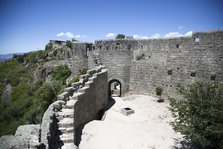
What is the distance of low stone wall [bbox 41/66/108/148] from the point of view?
5.98 metres

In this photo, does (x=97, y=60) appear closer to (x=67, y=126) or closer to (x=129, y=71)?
A: (x=129, y=71)

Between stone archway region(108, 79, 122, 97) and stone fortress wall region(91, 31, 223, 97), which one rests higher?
stone fortress wall region(91, 31, 223, 97)

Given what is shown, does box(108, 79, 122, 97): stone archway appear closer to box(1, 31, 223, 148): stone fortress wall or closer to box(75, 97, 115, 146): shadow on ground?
box(1, 31, 223, 148): stone fortress wall

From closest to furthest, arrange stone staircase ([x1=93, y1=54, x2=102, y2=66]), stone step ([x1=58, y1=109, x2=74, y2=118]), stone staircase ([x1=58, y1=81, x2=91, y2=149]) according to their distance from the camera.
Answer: stone staircase ([x1=58, y1=81, x2=91, y2=149]), stone step ([x1=58, y1=109, x2=74, y2=118]), stone staircase ([x1=93, y1=54, x2=102, y2=66])

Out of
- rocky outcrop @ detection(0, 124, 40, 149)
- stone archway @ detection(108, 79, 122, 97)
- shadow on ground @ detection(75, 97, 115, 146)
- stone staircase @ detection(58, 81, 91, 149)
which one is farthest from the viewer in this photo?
stone archway @ detection(108, 79, 122, 97)

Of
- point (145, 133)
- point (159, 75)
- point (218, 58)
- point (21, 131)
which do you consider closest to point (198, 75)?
point (218, 58)

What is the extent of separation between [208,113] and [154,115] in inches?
206

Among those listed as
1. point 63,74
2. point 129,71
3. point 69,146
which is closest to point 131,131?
point 69,146

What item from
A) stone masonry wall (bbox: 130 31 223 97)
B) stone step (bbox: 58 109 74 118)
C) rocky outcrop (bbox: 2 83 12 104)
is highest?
stone masonry wall (bbox: 130 31 223 97)

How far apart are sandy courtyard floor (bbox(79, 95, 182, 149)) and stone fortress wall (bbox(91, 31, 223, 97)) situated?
10.6ft

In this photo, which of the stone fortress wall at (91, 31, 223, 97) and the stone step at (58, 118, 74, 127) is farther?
the stone fortress wall at (91, 31, 223, 97)

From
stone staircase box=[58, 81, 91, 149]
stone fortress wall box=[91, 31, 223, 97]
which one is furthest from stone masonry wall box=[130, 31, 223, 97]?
stone staircase box=[58, 81, 91, 149]

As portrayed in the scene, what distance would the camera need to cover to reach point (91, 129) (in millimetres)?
8195

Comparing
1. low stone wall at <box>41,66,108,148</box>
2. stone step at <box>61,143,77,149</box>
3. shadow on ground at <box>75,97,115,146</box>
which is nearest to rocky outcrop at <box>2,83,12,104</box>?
shadow on ground at <box>75,97,115,146</box>
